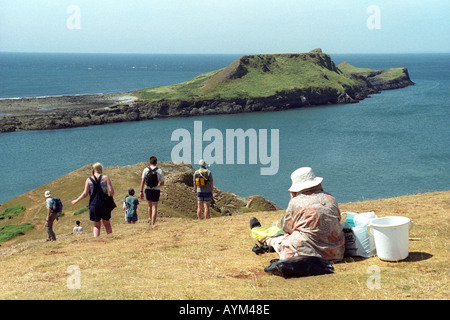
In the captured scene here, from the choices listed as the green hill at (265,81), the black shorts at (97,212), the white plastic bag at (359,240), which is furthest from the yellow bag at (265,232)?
the green hill at (265,81)

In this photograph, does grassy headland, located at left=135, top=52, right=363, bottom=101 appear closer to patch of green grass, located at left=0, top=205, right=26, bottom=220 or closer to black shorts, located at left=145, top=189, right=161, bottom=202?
patch of green grass, located at left=0, top=205, right=26, bottom=220

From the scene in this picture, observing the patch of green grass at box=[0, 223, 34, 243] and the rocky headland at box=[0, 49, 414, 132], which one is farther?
the rocky headland at box=[0, 49, 414, 132]

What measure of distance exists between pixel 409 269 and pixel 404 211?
18.6 feet

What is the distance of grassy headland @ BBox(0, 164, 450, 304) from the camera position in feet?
27.0

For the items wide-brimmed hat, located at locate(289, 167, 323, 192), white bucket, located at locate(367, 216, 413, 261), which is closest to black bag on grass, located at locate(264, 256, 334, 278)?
white bucket, located at locate(367, 216, 413, 261)

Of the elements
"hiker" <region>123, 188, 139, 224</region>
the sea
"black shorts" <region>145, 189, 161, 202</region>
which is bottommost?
the sea

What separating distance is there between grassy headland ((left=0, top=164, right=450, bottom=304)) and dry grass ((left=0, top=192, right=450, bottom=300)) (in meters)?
0.02

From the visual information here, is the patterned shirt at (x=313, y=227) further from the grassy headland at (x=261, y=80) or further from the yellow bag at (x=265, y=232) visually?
the grassy headland at (x=261, y=80)

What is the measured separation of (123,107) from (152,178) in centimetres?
10385

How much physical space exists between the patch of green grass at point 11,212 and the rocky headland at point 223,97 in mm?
68992

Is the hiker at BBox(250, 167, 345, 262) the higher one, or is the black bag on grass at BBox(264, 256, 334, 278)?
the hiker at BBox(250, 167, 345, 262)

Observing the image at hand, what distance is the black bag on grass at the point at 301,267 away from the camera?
9.02 meters

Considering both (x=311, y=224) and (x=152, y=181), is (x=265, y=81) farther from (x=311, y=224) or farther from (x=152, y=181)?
(x=311, y=224)

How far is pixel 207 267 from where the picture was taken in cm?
1015
